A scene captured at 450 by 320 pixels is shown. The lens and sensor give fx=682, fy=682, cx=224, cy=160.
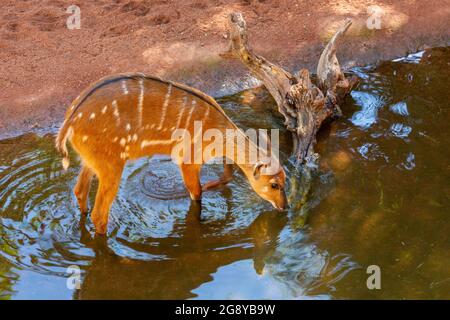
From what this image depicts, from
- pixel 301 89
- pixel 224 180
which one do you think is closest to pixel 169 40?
pixel 301 89

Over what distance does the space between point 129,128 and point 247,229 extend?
1.14m

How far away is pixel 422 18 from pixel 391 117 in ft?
6.85

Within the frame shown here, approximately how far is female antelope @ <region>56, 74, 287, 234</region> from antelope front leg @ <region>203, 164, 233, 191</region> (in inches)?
6.9

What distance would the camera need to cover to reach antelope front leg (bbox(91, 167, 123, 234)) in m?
4.76

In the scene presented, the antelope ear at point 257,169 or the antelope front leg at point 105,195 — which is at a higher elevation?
the antelope ear at point 257,169

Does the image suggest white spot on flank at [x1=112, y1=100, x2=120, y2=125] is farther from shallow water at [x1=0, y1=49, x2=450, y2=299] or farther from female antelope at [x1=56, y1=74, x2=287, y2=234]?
shallow water at [x1=0, y1=49, x2=450, y2=299]

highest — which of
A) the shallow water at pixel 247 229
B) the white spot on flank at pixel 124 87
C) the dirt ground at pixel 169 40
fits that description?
the dirt ground at pixel 169 40

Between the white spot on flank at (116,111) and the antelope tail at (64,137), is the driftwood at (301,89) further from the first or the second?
the antelope tail at (64,137)

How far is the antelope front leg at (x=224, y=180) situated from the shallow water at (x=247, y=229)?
0.06 metres

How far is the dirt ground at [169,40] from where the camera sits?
22.2 ft

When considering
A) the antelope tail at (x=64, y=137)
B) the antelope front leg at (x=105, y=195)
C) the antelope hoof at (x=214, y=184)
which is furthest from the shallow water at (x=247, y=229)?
the antelope tail at (x=64, y=137)

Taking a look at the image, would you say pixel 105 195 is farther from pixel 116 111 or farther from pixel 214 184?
pixel 214 184

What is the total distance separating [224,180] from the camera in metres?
5.50

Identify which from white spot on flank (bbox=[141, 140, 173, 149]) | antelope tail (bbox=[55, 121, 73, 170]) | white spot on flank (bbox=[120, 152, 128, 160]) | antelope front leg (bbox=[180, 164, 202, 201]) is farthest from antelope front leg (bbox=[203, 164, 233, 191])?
antelope tail (bbox=[55, 121, 73, 170])
